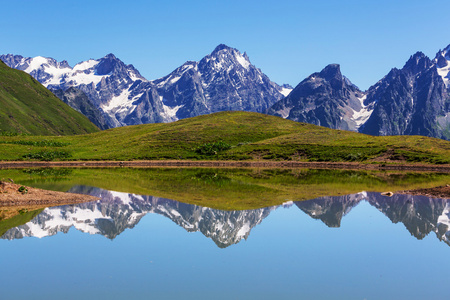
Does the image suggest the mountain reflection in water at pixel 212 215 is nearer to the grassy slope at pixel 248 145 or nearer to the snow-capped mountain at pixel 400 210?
the snow-capped mountain at pixel 400 210

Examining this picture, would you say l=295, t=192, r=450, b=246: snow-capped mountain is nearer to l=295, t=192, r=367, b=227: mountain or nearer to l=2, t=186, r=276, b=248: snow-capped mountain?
l=295, t=192, r=367, b=227: mountain

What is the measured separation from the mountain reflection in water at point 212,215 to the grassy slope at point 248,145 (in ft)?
238

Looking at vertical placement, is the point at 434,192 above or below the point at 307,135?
below

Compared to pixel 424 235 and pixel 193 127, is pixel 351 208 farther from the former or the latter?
pixel 193 127

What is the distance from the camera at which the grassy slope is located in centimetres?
12744

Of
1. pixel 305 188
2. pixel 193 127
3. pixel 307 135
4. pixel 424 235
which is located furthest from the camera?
pixel 193 127

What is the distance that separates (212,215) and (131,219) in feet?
25.4

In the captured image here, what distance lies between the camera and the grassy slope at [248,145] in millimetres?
127438

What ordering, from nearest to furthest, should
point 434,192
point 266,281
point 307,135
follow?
point 266,281, point 434,192, point 307,135

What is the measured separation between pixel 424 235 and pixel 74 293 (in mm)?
A: 27270

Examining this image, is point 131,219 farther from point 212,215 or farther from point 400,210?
point 400,210

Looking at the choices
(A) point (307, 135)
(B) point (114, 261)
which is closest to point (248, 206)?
(B) point (114, 261)

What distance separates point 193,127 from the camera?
188 m

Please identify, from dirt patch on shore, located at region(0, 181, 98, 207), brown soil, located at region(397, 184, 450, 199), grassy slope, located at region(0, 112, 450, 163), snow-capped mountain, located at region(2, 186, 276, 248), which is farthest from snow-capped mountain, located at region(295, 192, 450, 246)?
grassy slope, located at region(0, 112, 450, 163)
